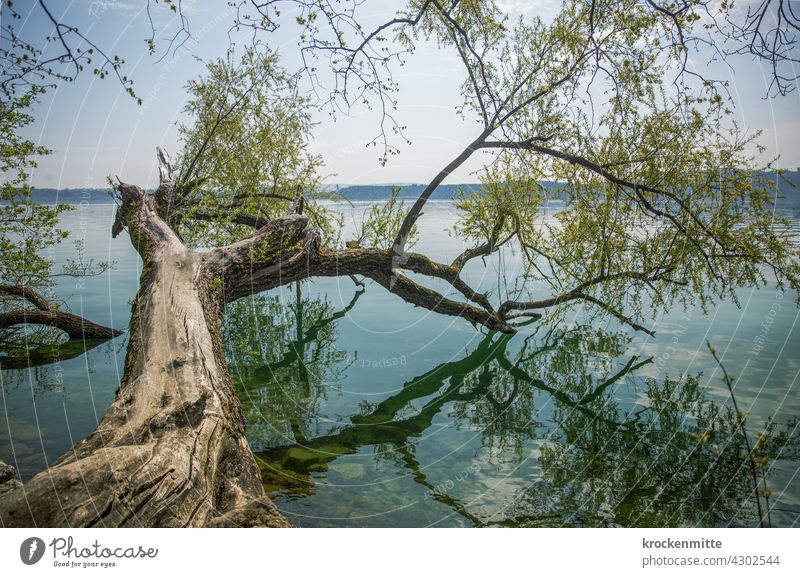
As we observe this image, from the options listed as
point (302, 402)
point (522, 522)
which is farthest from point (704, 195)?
point (302, 402)

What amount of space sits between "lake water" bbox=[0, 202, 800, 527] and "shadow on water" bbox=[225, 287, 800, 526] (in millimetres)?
25

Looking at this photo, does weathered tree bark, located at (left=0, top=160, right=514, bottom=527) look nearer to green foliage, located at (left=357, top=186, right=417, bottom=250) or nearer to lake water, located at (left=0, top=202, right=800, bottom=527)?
lake water, located at (left=0, top=202, right=800, bottom=527)

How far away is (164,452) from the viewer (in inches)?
115

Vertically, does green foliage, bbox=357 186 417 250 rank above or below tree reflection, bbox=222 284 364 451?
above

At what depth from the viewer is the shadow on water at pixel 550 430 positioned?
15.1 feet

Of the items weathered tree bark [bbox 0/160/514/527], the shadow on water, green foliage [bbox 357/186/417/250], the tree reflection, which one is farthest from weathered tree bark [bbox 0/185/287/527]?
green foliage [bbox 357/186/417/250]

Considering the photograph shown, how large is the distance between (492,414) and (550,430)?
86cm

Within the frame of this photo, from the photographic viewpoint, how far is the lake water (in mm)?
4660

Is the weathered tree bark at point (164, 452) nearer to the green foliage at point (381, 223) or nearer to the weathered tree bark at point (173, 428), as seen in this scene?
A: the weathered tree bark at point (173, 428)

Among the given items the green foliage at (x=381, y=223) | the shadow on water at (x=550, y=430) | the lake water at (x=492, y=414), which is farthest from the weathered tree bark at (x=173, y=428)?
the green foliage at (x=381, y=223)

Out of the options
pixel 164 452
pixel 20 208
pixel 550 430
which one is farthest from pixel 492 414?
pixel 20 208

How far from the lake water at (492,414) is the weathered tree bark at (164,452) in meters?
1.35

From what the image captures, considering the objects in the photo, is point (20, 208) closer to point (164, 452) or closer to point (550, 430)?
point (164, 452)
